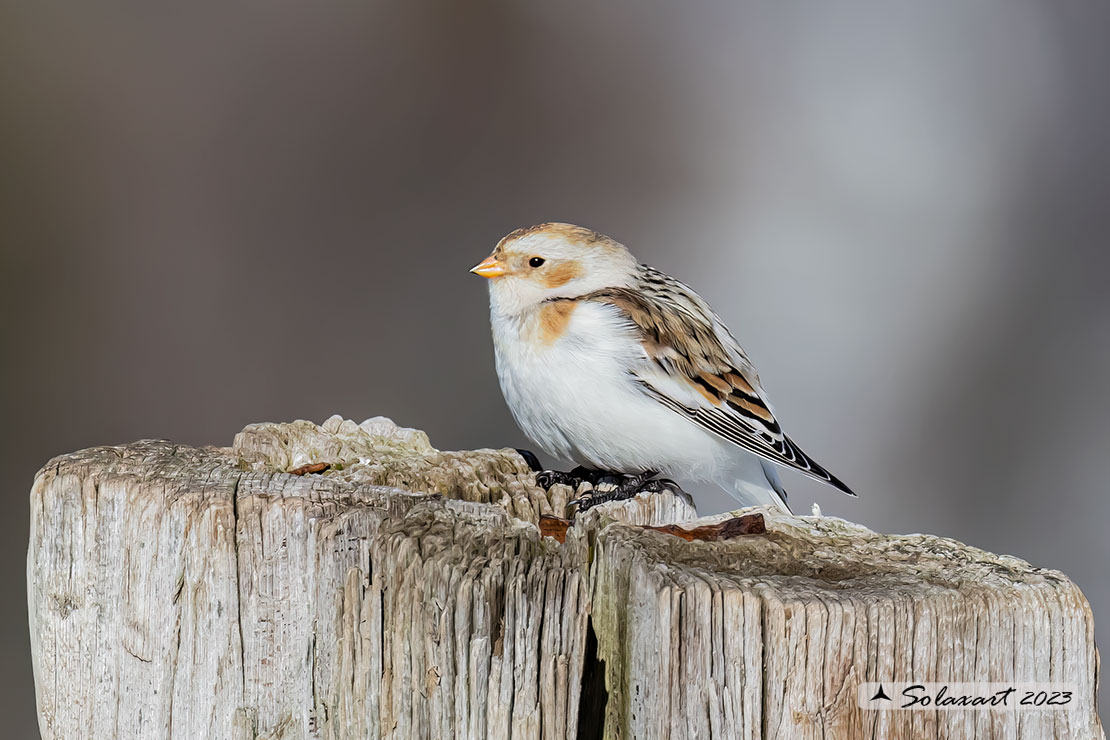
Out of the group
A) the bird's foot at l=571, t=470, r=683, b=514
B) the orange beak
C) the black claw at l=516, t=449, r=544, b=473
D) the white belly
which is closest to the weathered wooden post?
the bird's foot at l=571, t=470, r=683, b=514

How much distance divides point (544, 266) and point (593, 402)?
53cm

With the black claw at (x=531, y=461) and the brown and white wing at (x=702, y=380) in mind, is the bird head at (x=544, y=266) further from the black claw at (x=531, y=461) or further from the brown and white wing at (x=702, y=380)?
the black claw at (x=531, y=461)

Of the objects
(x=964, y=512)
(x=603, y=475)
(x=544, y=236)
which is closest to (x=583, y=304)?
(x=544, y=236)

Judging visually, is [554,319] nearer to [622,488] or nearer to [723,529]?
[622,488]

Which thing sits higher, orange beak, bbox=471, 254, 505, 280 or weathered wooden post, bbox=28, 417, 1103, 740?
orange beak, bbox=471, 254, 505, 280

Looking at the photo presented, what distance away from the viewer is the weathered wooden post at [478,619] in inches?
54.2

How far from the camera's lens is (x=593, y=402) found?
10.2 ft

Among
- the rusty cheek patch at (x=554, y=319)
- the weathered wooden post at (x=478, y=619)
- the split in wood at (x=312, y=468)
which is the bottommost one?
the weathered wooden post at (x=478, y=619)

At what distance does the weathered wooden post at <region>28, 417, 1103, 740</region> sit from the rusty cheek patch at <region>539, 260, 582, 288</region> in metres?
1.53

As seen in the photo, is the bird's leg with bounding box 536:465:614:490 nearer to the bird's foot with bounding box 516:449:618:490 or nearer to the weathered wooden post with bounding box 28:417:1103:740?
the bird's foot with bounding box 516:449:618:490

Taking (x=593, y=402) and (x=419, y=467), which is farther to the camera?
(x=593, y=402)

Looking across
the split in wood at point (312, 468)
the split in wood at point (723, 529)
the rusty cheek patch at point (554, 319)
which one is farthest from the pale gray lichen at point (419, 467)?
the rusty cheek patch at point (554, 319)

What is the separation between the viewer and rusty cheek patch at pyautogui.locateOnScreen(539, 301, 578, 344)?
126 inches

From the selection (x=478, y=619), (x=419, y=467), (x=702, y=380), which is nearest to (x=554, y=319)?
(x=702, y=380)
